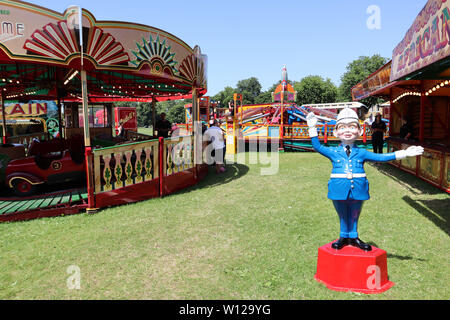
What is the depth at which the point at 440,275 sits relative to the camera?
12.1 feet

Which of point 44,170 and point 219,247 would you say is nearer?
point 219,247

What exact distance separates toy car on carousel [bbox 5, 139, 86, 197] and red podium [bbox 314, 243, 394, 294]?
6.21 m

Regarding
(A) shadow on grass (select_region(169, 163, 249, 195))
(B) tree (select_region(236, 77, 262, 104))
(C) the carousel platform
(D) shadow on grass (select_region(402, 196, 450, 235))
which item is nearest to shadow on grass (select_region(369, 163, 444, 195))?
(D) shadow on grass (select_region(402, 196, 450, 235))

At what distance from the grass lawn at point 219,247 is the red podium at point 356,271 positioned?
0.10m

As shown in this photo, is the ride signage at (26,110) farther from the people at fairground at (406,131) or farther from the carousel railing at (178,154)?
the people at fairground at (406,131)

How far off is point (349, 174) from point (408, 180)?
6.83m

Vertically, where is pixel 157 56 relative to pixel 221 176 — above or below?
above

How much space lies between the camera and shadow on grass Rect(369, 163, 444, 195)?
304 inches

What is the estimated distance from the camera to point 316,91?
62469 millimetres

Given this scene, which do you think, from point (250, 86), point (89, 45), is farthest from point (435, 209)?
point (250, 86)

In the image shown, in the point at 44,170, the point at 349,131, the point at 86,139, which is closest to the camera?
the point at 349,131

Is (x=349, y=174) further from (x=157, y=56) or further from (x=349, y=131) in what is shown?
(x=157, y=56)

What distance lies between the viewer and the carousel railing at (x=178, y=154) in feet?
25.3
